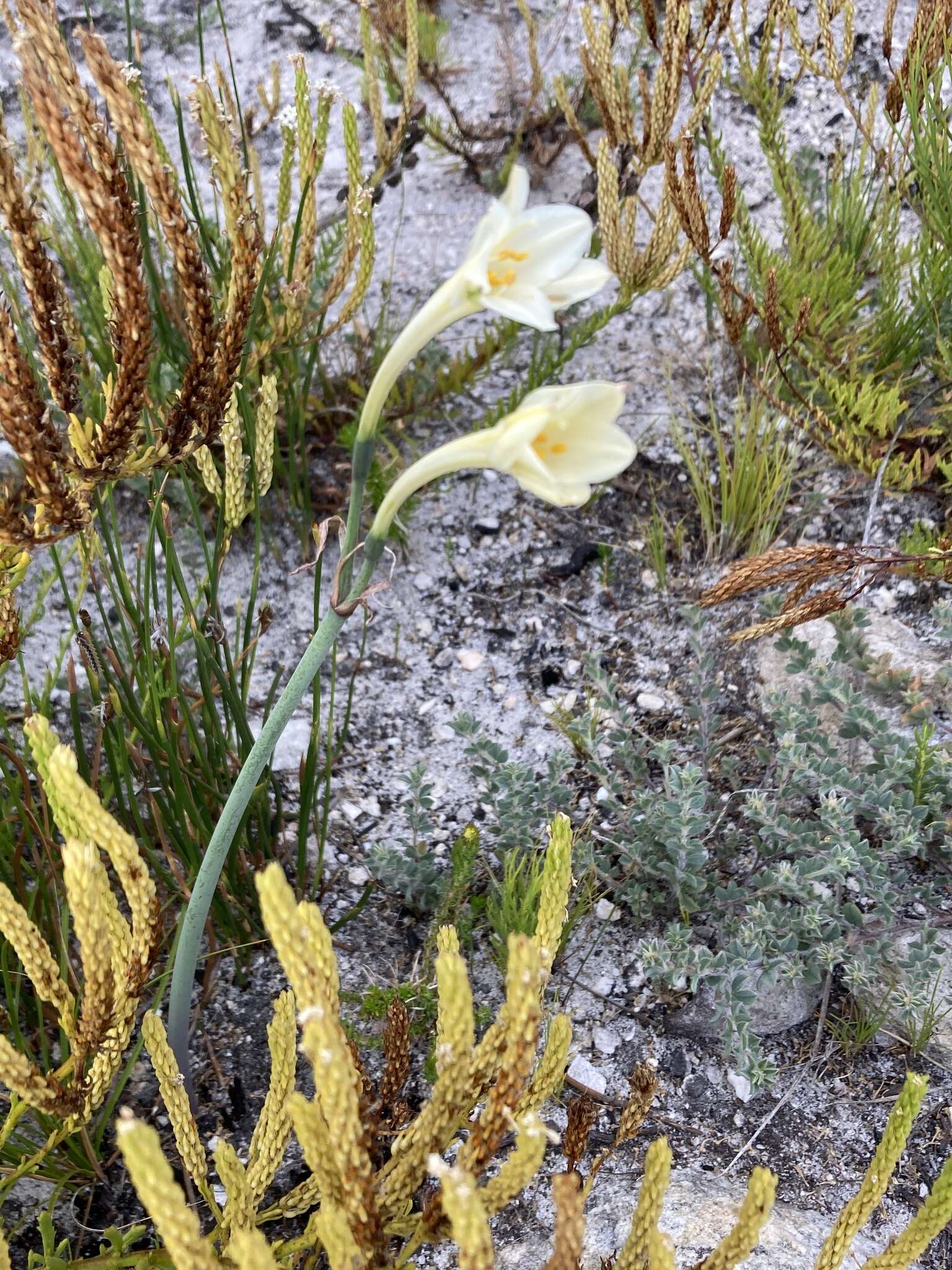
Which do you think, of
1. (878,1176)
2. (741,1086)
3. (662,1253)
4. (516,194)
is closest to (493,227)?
(516,194)

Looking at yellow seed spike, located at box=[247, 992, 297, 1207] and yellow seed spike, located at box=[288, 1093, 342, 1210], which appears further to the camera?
yellow seed spike, located at box=[247, 992, 297, 1207]

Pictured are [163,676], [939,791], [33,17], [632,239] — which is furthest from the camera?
[632,239]

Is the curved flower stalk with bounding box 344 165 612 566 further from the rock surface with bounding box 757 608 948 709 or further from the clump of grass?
the clump of grass

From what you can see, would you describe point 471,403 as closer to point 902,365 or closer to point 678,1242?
point 902,365

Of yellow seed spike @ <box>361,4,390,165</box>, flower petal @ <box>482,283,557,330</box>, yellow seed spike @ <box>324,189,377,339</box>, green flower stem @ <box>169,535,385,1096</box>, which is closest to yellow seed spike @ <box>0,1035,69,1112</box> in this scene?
green flower stem @ <box>169,535,385,1096</box>

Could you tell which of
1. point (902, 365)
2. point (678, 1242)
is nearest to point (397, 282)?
point (902, 365)

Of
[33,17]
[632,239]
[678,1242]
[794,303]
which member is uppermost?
[33,17]

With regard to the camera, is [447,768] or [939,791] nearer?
[939,791]

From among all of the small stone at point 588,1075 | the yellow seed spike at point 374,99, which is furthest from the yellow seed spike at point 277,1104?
the yellow seed spike at point 374,99

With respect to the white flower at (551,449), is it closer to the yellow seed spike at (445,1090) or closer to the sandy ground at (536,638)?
the yellow seed spike at (445,1090)
